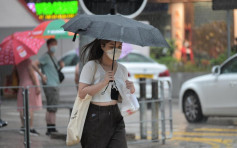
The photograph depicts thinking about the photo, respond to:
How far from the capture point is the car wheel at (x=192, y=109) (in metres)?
12.6

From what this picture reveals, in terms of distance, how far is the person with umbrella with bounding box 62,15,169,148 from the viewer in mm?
5242

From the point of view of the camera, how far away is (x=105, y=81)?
525 centimetres

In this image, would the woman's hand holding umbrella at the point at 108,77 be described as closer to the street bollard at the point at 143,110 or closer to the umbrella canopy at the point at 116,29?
the umbrella canopy at the point at 116,29

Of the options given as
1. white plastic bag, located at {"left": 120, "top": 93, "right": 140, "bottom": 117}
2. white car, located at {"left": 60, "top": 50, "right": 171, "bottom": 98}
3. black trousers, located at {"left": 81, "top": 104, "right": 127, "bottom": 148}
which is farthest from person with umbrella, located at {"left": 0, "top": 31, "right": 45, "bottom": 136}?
black trousers, located at {"left": 81, "top": 104, "right": 127, "bottom": 148}

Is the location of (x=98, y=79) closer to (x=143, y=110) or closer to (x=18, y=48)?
(x=143, y=110)

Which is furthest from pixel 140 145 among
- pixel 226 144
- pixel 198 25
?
pixel 198 25

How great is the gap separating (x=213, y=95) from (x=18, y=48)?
4.16 m

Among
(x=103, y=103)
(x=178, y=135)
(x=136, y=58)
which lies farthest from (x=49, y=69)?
(x=103, y=103)

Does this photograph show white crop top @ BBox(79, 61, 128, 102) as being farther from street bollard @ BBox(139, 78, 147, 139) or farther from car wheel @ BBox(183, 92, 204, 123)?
car wheel @ BBox(183, 92, 204, 123)

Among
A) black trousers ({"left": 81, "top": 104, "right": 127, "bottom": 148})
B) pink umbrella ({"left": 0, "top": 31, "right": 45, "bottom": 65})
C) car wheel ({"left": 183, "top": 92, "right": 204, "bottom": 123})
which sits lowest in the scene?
car wheel ({"left": 183, "top": 92, "right": 204, "bottom": 123})

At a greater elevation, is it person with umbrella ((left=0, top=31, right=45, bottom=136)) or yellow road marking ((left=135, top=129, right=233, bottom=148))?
person with umbrella ((left=0, top=31, right=45, bottom=136))

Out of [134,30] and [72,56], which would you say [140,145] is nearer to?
[134,30]

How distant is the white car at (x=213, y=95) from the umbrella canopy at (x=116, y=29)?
649cm

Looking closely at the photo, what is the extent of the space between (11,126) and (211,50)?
351 inches
